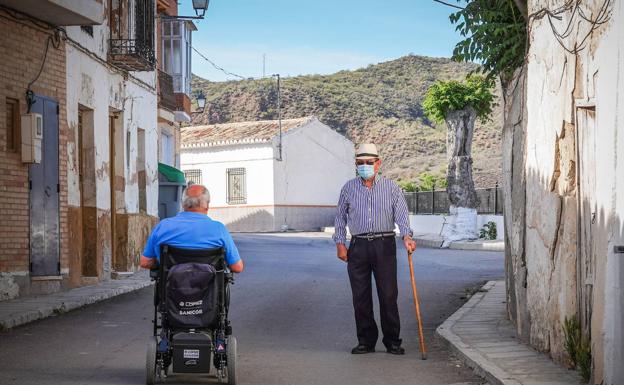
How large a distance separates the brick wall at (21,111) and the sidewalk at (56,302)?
0.73 meters

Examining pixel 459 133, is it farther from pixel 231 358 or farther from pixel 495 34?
pixel 231 358

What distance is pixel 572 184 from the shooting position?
8906mm

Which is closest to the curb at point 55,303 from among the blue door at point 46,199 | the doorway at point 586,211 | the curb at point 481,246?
the blue door at point 46,199

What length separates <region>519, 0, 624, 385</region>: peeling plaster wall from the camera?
742cm

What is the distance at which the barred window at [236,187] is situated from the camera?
5881 cm

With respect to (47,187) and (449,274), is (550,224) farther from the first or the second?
(449,274)

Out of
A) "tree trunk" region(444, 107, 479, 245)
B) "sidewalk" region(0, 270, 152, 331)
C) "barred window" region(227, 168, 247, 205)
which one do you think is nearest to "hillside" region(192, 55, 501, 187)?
"barred window" region(227, 168, 247, 205)

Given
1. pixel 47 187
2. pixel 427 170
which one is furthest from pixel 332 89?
pixel 47 187

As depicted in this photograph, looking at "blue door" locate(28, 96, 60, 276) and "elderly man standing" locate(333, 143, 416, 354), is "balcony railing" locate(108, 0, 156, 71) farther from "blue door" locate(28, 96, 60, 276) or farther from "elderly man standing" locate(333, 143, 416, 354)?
"elderly man standing" locate(333, 143, 416, 354)

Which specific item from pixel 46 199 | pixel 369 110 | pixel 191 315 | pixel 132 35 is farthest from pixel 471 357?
pixel 369 110

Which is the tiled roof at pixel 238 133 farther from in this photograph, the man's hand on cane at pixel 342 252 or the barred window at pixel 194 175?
the man's hand on cane at pixel 342 252

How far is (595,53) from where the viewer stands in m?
8.02

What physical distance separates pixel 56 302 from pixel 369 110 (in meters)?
79.0

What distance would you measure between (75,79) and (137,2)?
520 centimetres
